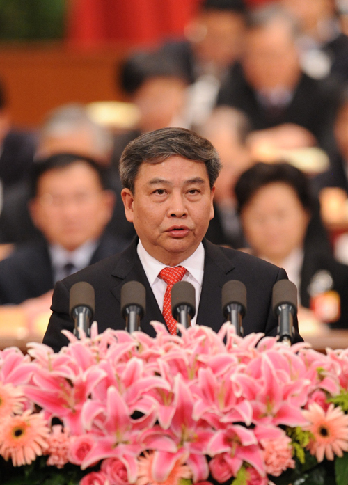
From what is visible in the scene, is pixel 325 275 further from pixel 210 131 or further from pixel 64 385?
pixel 64 385

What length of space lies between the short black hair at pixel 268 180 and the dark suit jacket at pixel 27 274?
0.49m

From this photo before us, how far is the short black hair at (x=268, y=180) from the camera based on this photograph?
9.45 feet

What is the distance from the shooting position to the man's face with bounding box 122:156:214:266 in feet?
4.60

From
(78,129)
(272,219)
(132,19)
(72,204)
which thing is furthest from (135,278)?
(132,19)

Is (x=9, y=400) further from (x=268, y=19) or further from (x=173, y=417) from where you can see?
(x=268, y=19)

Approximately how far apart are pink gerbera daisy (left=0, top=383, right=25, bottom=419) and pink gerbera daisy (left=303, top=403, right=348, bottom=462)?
0.36 m

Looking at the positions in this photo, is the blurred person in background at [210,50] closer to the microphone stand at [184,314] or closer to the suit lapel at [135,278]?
the suit lapel at [135,278]

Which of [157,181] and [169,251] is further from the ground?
[157,181]

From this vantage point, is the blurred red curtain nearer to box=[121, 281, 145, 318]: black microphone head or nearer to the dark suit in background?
the dark suit in background

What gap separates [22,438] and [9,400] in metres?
0.06

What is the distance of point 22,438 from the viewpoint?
1103 millimetres

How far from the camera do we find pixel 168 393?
1110 millimetres

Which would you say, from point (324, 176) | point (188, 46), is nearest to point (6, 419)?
point (324, 176)

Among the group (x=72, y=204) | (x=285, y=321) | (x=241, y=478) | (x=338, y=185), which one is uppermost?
(x=338, y=185)
